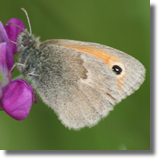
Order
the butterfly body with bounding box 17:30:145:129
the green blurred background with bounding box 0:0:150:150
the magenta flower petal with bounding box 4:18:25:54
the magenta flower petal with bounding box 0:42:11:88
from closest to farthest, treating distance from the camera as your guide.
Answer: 1. the magenta flower petal with bounding box 0:42:11:88
2. the magenta flower petal with bounding box 4:18:25:54
3. the butterfly body with bounding box 17:30:145:129
4. the green blurred background with bounding box 0:0:150:150

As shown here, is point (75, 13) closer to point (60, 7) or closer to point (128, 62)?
point (60, 7)

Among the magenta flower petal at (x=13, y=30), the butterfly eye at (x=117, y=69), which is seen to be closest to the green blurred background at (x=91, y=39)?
the butterfly eye at (x=117, y=69)

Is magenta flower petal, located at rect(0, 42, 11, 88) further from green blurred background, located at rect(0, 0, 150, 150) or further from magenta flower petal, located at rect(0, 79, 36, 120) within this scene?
green blurred background, located at rect(0, 0, 150, 150)

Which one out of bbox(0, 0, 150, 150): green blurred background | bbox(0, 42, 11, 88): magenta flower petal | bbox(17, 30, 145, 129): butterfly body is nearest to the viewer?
bbox(0, 42, 11, 88): magenta flower petal

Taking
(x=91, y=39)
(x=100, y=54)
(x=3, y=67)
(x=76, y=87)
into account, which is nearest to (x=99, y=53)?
(x=100, y=54)

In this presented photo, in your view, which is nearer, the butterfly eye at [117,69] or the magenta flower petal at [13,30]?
the magenta flower petal at [13,30]

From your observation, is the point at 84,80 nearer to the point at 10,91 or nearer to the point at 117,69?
the point at 117,69

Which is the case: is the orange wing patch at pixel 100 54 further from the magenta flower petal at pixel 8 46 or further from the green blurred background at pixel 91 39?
the green blurred background at pixel 91 39

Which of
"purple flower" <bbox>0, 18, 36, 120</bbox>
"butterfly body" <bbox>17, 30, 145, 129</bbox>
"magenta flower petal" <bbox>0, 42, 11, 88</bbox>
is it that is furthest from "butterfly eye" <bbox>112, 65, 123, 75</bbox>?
"magenta flower petal" <bbox>0, 42, 11, 88</bbox>
